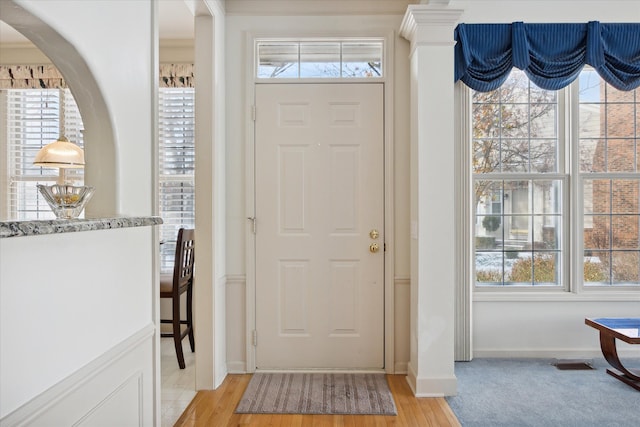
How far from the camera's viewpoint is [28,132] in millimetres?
3838

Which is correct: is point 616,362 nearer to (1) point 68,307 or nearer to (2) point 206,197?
(2) point 206,197

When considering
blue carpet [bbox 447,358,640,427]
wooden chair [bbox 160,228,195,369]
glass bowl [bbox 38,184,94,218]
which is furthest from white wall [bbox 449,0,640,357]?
glass bowl [bbox 38,184,94,218]

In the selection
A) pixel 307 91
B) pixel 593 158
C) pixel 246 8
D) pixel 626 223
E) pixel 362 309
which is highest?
pixel 246 8

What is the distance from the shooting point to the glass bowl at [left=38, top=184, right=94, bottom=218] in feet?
4.05

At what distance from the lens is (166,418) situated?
2432mm

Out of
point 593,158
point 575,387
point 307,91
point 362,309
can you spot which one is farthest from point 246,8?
point 575,387

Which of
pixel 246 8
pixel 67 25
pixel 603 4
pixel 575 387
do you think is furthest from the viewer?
pixel 603 4

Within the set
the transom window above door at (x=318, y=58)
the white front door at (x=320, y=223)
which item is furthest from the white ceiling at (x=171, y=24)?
the white front door at (x=320, y=223)

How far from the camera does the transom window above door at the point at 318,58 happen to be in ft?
A: 10.2

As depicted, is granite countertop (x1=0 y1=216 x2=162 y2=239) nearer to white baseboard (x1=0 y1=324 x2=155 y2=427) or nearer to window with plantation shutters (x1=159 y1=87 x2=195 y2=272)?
white baseboard (x1=0 y1=324 x2=155 y2=427)

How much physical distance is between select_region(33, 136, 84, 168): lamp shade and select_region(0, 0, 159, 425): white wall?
1.63 m

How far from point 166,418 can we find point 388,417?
129 centimetres

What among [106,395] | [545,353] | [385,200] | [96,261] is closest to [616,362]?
[545,353]

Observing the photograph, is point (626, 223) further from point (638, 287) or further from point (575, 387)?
point (575, 387)
